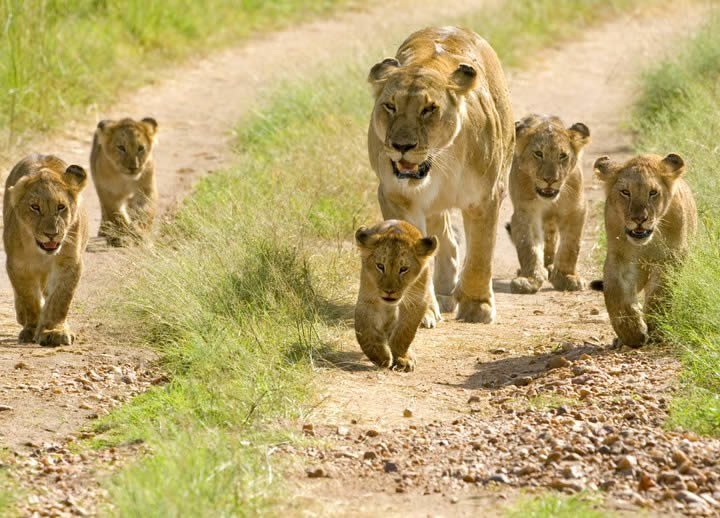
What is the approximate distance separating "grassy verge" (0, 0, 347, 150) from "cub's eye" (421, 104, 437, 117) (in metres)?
5.76

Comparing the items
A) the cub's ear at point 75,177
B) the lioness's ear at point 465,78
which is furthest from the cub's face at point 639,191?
the cub's ear at point 75,177

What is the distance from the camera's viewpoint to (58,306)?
306 inches

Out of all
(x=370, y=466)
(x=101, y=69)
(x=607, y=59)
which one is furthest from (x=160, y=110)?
(x=370, y=466)

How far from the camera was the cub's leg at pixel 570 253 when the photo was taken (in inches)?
382

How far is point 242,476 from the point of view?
5.20 m

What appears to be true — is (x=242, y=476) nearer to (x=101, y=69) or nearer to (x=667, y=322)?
(x=667, y=322)

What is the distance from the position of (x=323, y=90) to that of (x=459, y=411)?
25.2ft

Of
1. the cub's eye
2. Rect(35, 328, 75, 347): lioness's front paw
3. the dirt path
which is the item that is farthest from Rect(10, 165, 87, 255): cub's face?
the cub's eye

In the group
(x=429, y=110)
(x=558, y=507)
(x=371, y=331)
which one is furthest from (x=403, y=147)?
(x=558, y=507)

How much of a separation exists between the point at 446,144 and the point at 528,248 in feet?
6.38

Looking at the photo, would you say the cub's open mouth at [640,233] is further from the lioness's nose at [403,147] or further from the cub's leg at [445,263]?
the cub's leg at [445,263]

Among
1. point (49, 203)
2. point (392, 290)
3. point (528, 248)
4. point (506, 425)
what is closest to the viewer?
point (506, 425)

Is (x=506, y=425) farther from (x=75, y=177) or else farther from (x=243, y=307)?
(x=75, y=177)

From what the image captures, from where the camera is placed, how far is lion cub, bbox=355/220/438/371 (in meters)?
7.07
